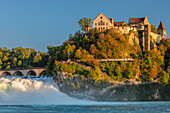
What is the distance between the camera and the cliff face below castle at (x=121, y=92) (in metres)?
88.9

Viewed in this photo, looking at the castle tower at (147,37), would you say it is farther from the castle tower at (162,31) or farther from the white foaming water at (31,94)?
the white foaming water at (31,94)

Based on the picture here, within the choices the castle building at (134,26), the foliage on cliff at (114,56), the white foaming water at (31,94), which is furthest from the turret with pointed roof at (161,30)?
the white foaming water at (31,94)

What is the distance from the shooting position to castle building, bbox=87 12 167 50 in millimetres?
112775

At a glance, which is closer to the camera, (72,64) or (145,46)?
(72,64)

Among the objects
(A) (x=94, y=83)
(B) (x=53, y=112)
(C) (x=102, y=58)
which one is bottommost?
(B) (x=53, y=112)

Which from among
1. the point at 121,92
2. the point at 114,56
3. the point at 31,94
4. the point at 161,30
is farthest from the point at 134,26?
the point at 31,94

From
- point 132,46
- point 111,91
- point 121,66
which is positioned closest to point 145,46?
point 132,46

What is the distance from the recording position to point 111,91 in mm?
90688

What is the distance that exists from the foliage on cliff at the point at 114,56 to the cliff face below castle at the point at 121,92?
2.65m

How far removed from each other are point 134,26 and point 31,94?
47924 mm

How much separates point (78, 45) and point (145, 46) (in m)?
23.6

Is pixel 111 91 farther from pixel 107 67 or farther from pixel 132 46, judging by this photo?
pixel 132 46

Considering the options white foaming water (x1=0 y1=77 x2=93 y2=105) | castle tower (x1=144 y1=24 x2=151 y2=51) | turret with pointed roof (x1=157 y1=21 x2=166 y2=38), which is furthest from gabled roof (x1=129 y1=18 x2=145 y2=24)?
white foaming water (x1=0 y1=77 x2=93 y2=105)

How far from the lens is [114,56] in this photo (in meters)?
101
